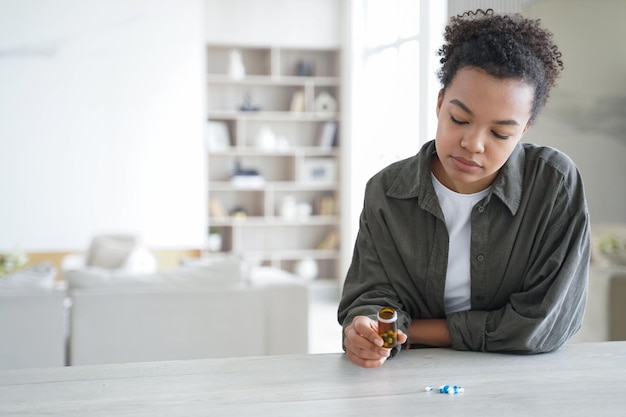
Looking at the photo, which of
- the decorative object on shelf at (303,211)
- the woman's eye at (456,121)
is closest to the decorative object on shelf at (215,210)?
the decorative object on shelf at (303,211)

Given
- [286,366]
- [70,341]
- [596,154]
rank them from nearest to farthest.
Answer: [286,366] → [70,341] → [596,154]

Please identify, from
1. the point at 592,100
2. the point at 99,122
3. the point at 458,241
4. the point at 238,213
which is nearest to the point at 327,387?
the point at 458,241

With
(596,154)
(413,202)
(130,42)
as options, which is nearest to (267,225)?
(130,42)

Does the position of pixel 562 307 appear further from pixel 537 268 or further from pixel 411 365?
pixel 411 365

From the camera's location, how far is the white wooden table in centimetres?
124

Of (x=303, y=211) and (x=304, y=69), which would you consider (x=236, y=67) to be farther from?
(x=303, y=211)

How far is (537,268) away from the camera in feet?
5.20

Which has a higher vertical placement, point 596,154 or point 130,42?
point 130,42

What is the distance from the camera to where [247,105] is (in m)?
7.39

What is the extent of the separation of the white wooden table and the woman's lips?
1.22 feet

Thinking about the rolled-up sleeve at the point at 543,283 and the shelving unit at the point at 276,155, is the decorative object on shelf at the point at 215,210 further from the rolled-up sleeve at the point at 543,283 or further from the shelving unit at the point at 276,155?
the rolled-up sleeve at the point at 543,283

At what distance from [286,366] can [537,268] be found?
53 centimetres

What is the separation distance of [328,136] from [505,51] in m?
6.10

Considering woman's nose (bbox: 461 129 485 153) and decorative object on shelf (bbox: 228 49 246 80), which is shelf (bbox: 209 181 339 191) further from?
woman's nose (bbox: 461 129 485 153)
